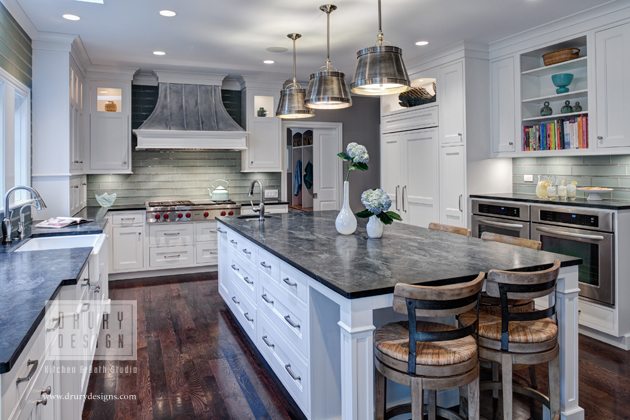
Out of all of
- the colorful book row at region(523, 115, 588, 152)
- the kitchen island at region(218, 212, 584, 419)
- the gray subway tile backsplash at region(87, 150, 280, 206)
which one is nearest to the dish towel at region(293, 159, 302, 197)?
the gray subway tile backsplash at region(87, 150, 280, 206)

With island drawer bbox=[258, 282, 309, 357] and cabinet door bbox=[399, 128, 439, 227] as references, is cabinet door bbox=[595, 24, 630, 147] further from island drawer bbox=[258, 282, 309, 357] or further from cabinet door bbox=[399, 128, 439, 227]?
island drawer bbox=[258, 282, 309, 357]

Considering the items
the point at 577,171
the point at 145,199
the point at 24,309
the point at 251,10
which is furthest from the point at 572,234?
the point at 145,199

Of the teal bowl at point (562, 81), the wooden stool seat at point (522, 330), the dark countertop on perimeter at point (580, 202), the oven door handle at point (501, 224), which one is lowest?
the wooden stool seat at point (522, 330)

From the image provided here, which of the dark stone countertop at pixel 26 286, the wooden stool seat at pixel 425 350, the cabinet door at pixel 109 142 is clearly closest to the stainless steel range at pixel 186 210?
the cabinet door at pixel 109 142

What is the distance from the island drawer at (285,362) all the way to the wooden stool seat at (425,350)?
51 cm

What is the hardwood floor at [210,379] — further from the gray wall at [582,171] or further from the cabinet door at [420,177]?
the cabinet door at [420,177]

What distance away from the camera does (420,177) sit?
18.6 feet

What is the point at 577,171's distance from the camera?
180 inches

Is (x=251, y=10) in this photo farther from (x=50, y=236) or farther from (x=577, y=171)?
(x=577, y=171)

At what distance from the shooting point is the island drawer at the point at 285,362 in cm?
237

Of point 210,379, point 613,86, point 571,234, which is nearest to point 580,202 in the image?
point 571,234

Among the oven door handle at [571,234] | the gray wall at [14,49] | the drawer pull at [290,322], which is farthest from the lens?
the oven door handle at [571,234]

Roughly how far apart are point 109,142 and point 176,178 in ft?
3.33

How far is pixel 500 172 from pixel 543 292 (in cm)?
339
